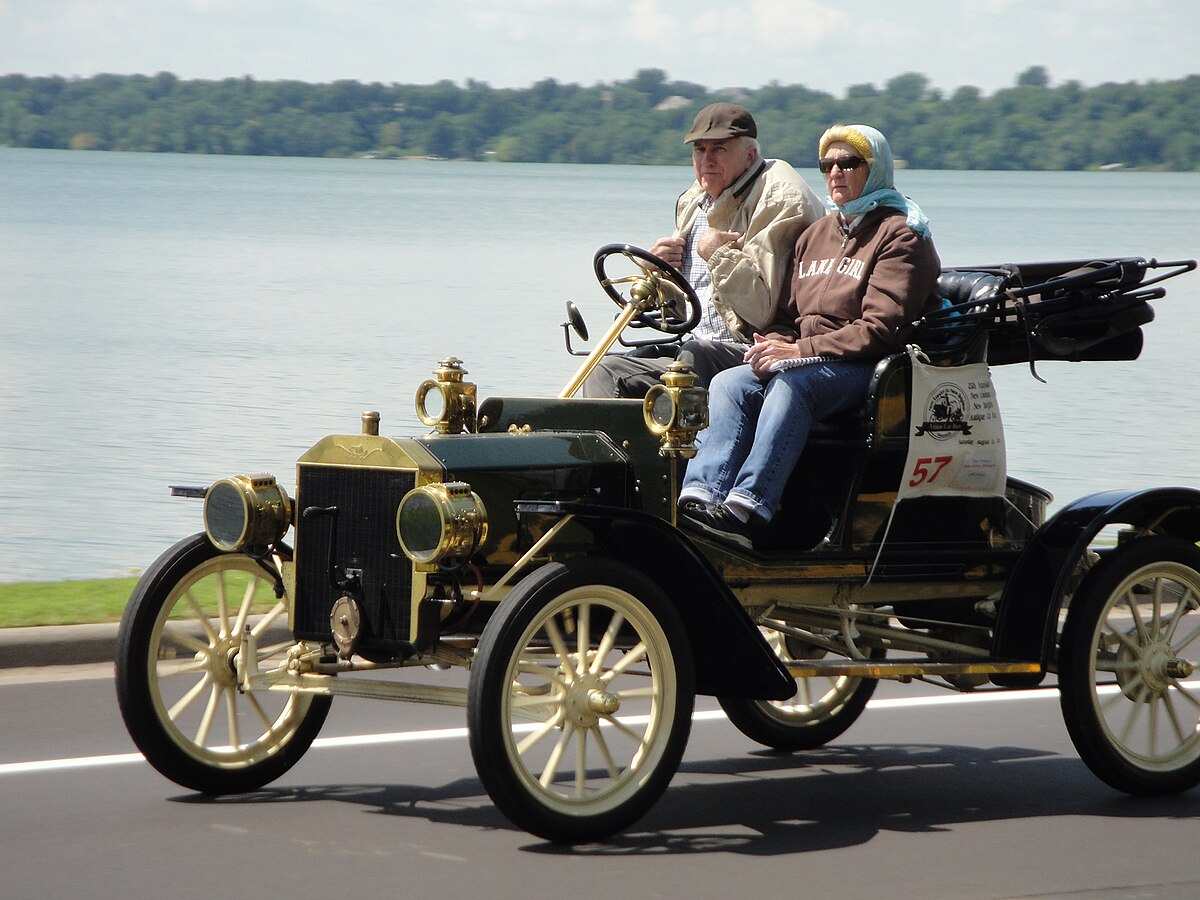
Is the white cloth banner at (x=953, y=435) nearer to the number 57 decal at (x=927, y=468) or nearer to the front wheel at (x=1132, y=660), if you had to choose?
the number 57 decal at (x=927, y=468)

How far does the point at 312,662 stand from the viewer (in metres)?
5.82

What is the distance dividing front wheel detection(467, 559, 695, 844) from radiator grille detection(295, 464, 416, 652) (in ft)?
1.42

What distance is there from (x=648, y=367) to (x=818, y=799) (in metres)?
1.54

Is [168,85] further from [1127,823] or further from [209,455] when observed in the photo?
[1127,823]

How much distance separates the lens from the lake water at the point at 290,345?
16781mm

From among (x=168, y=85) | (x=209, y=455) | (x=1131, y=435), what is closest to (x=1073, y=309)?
(x=209, y=455)

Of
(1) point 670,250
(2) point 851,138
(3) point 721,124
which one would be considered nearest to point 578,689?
(1) point 670,250

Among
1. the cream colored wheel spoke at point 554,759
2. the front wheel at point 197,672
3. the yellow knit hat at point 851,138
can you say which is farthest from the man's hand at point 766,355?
the front wheel at point 197,672

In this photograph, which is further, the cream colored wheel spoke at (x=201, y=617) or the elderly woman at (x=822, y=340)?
the elderly woman at (x=822, y=340)

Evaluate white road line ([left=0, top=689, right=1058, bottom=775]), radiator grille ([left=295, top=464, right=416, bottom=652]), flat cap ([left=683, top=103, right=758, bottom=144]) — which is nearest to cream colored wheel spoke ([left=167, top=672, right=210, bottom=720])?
radiator grille ([left=295, top=464, right=416, bottom=652])

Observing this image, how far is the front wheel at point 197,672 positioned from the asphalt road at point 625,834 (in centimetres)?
12

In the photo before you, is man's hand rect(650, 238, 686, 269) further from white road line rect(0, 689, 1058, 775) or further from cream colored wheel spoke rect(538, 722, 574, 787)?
cream colored wheel spoke rect(538, 722, 574, 787)

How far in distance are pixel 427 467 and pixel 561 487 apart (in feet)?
1.51

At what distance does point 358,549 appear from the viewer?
5.69 metres
